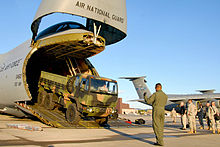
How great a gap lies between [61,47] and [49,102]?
13.5 feet

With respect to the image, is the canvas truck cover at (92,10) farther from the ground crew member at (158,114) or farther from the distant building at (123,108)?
the distant building at (123,108)

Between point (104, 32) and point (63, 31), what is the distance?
2.60 metres

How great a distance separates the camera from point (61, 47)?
12.3 metres

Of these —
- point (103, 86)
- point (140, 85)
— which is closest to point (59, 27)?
point (103, 86)

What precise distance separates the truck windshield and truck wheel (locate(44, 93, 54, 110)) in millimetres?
4291

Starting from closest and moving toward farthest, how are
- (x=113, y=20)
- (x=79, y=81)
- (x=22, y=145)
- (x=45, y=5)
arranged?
1. (x=22, y=145)
2. (x=45, y=5)
3. (x=113, y=20)
4. (x=79, y=81)

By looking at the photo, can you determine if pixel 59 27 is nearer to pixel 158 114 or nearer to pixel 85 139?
pixel 85 139

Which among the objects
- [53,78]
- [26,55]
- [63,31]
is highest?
[63,31]

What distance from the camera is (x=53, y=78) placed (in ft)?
45.5

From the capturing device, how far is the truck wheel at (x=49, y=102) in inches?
539

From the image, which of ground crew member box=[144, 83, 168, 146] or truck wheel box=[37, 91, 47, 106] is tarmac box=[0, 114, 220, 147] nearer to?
ground crew member box=[144, 83, 168, 146]

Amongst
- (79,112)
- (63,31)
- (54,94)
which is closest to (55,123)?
(79,112)

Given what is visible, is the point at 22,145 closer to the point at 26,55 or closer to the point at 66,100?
the point at 66,100

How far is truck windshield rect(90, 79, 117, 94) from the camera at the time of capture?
36.1ft
